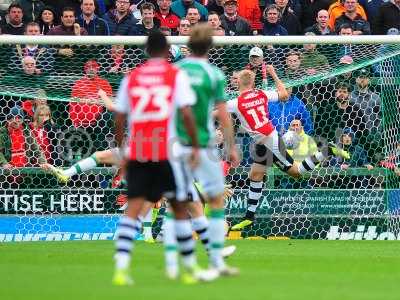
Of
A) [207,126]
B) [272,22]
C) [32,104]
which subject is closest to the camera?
[207,126]

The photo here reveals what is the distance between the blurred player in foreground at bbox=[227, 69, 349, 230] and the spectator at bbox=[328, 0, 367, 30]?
3752 mm

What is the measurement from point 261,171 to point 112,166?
2427 millimetres

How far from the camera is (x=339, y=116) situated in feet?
58.6

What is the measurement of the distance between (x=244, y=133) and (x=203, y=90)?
7.48 metres

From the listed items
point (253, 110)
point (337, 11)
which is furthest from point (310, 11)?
point (253, 110)

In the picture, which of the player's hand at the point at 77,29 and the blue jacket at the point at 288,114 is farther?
the player's hand at the point at 77,29

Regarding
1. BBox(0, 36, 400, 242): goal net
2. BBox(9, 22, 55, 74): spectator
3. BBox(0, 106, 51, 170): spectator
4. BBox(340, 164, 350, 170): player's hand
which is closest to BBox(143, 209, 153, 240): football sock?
BBox(0, 36, 400, 242): goal net

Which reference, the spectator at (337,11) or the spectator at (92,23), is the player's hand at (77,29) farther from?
the spectator at (337,11)

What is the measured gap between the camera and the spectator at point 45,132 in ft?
55.8

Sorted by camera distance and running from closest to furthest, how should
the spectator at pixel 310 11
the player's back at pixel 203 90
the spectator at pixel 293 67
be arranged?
the player's back at pixel 203 90 → the spectator at pixel 293 67 → the spectator at pixel 310 11

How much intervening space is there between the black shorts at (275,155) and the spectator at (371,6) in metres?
4.96

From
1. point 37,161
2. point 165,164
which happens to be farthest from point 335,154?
point 165,164

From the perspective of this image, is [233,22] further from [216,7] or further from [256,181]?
[256,181]

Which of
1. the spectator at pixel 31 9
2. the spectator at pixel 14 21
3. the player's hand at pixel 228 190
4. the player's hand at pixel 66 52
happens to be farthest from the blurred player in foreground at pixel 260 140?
the spectator at pixel 31 9
